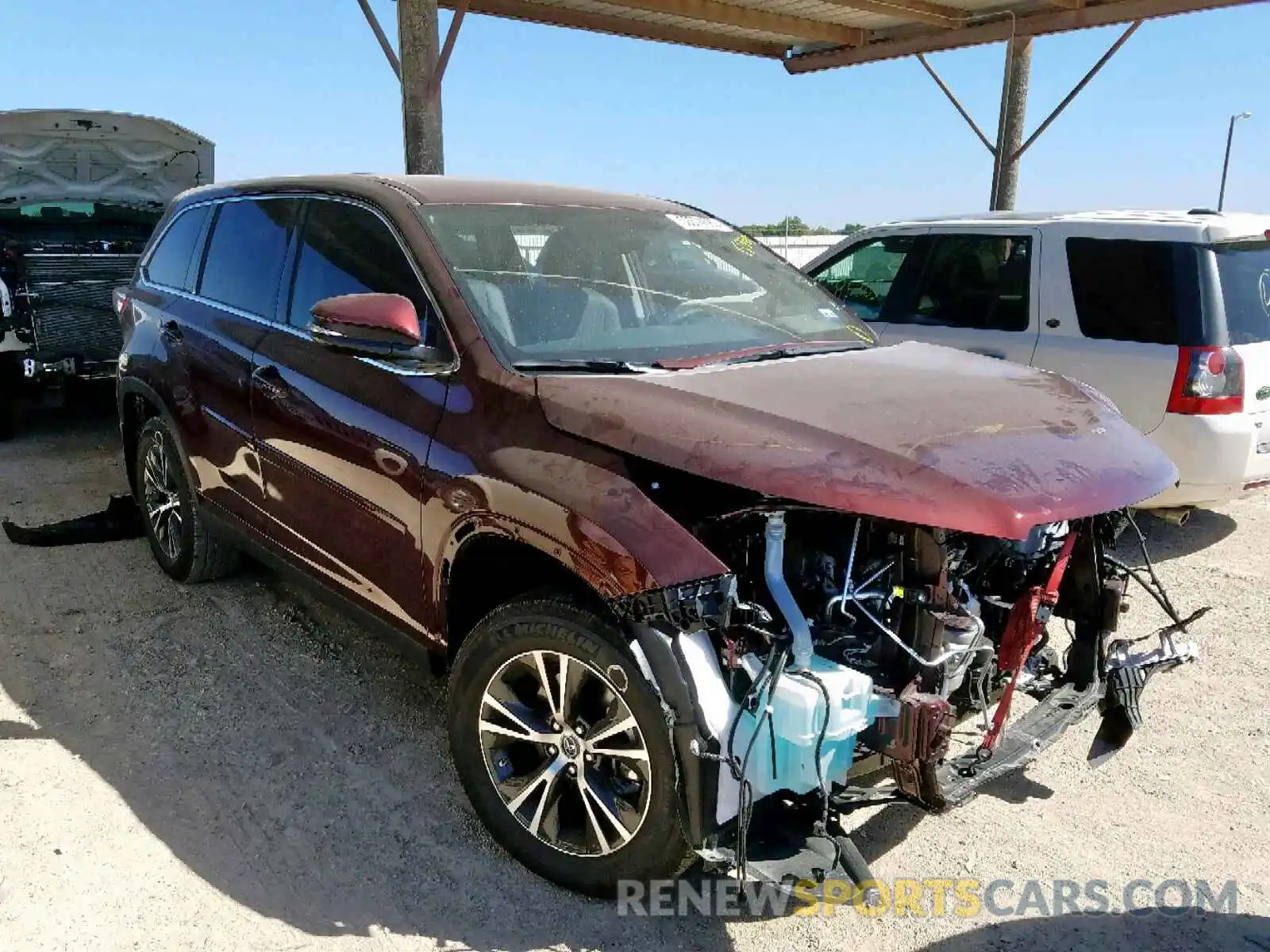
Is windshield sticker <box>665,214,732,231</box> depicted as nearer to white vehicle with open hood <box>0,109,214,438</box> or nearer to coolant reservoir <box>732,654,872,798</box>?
coolant reservoir <box>732,654,872,798</box>

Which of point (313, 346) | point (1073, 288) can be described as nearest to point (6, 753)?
point (313, 346)

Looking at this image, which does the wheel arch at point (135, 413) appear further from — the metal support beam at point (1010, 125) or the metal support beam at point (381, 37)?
the metal support beam at point (1010, 125)

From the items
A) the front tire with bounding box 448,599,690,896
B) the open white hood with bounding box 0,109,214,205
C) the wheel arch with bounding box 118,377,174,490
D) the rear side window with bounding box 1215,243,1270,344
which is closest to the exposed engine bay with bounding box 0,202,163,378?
the open white hood with bounding box 0,109,214,205

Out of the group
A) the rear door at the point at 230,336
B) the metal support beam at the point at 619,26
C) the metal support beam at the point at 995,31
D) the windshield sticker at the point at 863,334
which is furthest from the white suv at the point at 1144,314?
the metal support beam at the point at 619,26

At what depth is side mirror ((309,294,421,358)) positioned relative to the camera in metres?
2.88

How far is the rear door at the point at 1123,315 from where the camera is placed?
16.4 ft

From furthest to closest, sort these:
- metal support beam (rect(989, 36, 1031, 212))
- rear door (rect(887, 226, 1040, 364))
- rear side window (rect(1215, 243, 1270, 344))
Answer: metal support beam (rect(989, 36, 1031, 212)) → rear door (rect(887, 226, 1040, 364)) → rear side window (rect(1215, 243, 1270, 344))

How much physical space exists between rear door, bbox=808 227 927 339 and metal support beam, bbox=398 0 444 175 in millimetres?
3297

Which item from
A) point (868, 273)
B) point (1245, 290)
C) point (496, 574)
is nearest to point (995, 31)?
point (868, 273)

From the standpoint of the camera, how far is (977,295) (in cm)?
602

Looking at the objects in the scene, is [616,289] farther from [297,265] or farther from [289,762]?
[289,762]

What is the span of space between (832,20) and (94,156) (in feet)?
25.5

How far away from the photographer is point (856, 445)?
7.64 ft

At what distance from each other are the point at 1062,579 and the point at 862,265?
4.17 meters
